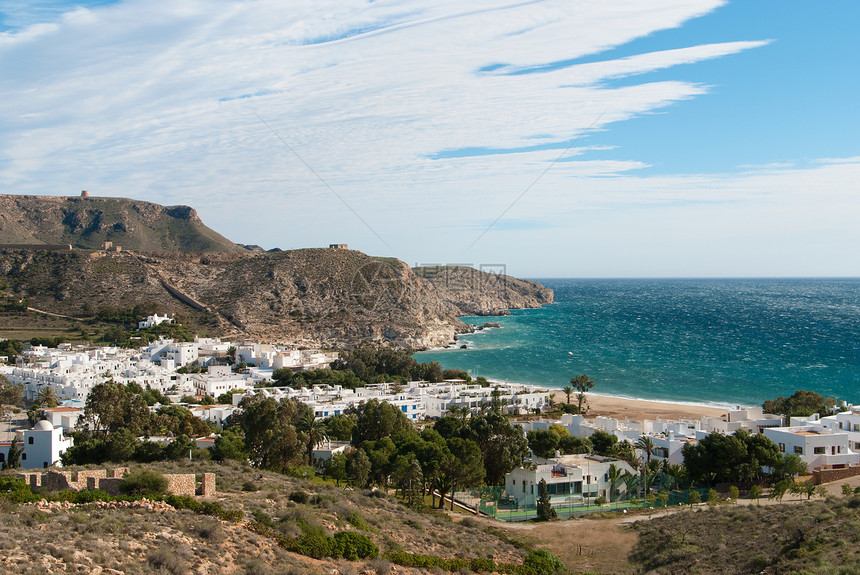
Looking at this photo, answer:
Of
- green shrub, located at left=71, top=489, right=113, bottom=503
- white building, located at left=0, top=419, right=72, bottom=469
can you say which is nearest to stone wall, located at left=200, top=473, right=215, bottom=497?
green shrub, located at left=71, top=489, right=113, bottom=503

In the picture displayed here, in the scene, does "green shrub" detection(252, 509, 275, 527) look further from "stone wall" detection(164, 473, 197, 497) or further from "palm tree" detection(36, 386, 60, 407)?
"palm tree" detection(36, 386, 60, 407)

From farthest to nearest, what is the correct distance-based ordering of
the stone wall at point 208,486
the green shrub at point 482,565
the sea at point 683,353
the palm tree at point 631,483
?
1. the sea at point 683,353
2. the palm tree at point 631,483
3. the stone wall at point 208,486
4. the green shrub at point 482,565

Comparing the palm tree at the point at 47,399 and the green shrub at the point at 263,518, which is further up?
the green shrub at the point at 263,518

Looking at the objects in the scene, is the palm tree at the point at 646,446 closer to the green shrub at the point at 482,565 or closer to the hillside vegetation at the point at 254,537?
the hillside vegetation at the point at 254,537

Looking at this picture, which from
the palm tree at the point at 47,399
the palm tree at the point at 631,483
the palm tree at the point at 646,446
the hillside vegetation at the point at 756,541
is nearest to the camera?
the hillside vegetation at the point at 756,541

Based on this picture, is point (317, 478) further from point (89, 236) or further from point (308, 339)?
point (89, 236)

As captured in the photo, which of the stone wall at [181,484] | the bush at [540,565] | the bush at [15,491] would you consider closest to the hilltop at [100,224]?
the bush at [15,491]

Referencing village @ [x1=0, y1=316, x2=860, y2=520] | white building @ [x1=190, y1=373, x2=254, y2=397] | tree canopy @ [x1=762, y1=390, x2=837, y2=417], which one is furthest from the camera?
white building @ [x1=190, y1=373, x2=254, y2=397]
